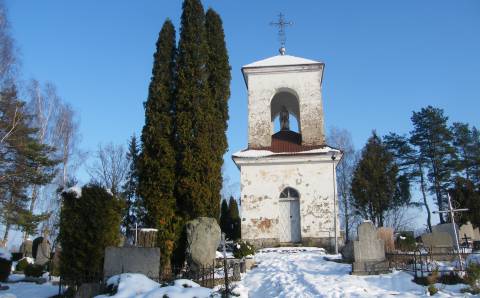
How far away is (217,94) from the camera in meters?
17.7

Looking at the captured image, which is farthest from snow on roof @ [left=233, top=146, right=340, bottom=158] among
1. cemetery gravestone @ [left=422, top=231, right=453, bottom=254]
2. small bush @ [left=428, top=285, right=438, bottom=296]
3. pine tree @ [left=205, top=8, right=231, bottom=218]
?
small bush @ [left=428, top=285, right=438, bottom=296]

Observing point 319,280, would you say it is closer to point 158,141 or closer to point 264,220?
point 158,141

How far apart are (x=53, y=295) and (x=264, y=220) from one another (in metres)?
11.5

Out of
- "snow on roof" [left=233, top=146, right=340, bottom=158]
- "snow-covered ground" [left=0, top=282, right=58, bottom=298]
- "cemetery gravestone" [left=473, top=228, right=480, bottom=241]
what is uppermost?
"snow on roof" [left=233, top=146, right=340, bottom=158]

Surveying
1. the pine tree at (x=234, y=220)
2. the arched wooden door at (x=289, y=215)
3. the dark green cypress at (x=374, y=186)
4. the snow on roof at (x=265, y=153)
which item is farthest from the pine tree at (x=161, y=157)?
the dark green cypress at (x=374, y=186)

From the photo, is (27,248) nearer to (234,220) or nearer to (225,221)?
(225,221)

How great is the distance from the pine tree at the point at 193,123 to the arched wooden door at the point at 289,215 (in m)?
6.58

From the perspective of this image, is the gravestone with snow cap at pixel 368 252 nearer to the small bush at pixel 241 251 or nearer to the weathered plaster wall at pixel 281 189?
the small bush at pixel 241 251

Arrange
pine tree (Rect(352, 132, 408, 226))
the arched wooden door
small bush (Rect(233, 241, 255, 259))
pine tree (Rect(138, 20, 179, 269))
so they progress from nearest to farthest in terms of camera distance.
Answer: pine tree (Rect(138, 20, 179, 269)), small bush (Rect(233, 241, 255, 259)), the arched wooden door, pine tree (Rect(352, 132, 408, 226))

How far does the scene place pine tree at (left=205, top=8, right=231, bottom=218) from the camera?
15195 mm

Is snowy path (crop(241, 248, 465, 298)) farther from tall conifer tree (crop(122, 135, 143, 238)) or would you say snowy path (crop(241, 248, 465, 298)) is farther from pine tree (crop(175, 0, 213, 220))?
tall conifer tree (crop(122, 135, 143, 238))

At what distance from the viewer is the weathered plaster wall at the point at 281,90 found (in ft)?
73.7

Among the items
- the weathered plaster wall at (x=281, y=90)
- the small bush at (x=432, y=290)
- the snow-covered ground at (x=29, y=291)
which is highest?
the weathered plaster wall at (x=281, y=90)

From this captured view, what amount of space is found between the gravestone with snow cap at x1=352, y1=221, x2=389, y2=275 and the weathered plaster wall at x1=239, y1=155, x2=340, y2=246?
8113 mm
